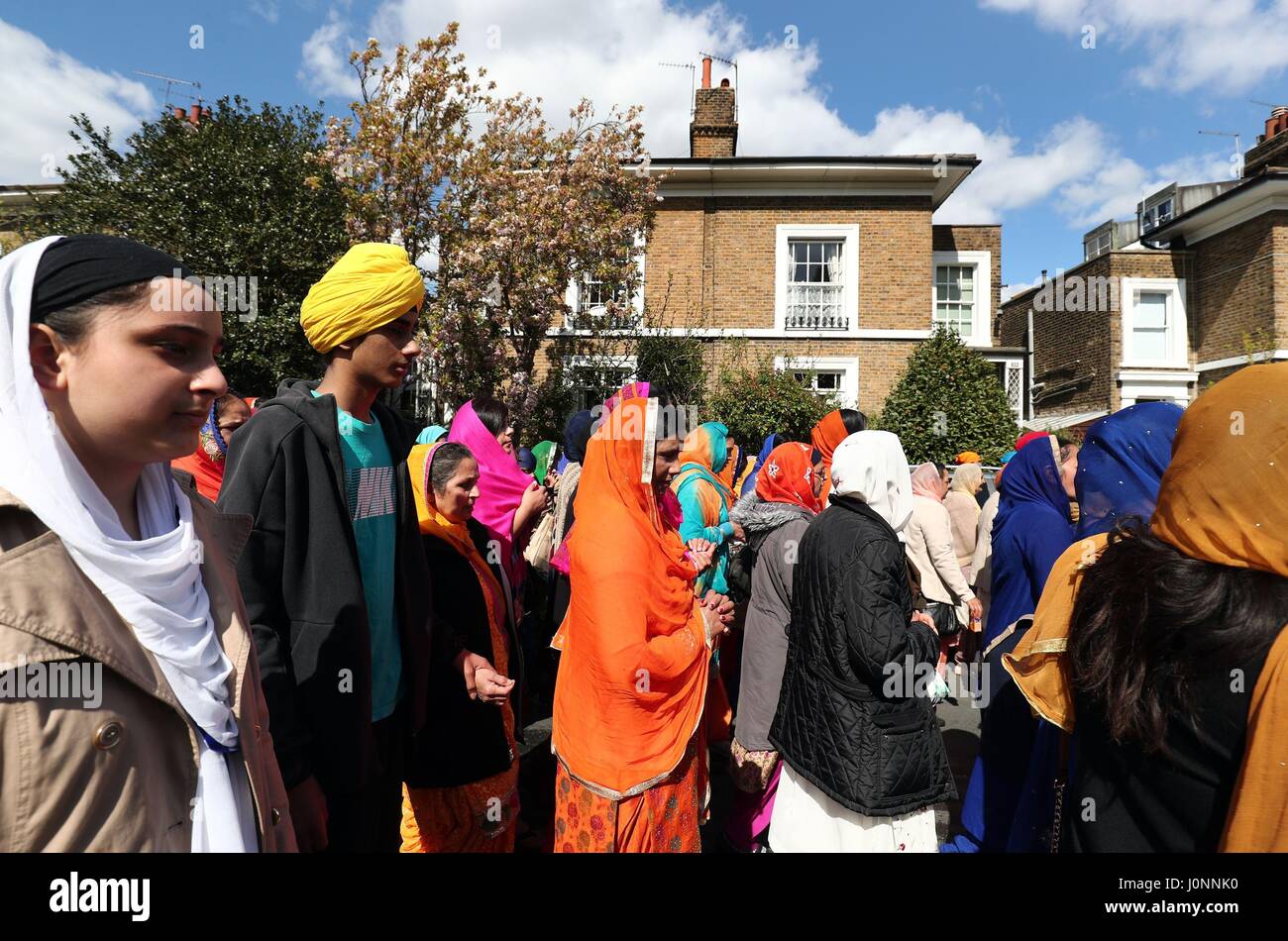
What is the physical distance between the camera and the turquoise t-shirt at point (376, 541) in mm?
2236

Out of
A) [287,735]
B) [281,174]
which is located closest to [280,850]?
[287,735]

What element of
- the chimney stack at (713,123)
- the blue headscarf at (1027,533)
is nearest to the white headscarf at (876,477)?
the blue headscarf at (1027,533)

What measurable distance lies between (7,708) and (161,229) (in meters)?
13.3

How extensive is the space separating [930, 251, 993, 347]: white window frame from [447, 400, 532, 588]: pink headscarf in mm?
16553

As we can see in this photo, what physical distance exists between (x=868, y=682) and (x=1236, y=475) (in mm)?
1636

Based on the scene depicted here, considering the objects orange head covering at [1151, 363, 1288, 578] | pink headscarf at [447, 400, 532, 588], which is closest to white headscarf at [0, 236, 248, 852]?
orange head covering at [1151, 363, 1288, 578]

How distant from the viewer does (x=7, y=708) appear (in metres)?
0.95

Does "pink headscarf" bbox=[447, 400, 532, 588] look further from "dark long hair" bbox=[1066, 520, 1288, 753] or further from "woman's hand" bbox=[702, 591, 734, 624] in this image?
"dark long hair" bbox=[1066, 520, 1288, 753]

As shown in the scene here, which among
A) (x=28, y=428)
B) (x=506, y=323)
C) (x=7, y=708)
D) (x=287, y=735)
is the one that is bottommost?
(x=287, y=735)

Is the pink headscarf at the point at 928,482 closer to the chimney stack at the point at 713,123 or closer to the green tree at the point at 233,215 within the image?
the green tree at the point at 233,215

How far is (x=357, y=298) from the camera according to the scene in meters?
2.19

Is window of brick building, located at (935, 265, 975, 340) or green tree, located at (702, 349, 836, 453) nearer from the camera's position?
green tree, located at (702, 349, 836, 453)

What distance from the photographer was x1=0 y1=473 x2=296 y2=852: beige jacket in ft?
3.16
